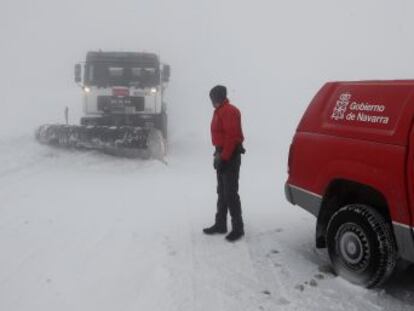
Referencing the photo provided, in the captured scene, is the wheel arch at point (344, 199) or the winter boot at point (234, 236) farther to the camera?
the winter boot at point (234, 236)

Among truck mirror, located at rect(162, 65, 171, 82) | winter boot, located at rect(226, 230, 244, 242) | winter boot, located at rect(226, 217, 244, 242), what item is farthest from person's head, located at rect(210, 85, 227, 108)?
truck mirror, located at rect(162, 65, 171, 82)

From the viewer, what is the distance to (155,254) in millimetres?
5949

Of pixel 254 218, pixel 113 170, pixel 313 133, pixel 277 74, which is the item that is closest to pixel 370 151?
pixel 313 133

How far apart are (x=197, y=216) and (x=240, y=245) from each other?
152 cm

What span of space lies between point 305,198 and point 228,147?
110 centimetres

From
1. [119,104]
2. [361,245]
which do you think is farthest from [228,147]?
[119,104]

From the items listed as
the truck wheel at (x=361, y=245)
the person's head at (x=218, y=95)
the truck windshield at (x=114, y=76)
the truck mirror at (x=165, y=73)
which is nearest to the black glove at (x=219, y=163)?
the person's head at (x=218, y=95)

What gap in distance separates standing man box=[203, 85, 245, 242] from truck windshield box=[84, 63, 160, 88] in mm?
8674

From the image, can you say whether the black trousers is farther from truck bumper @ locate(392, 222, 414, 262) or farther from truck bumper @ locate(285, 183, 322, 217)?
truck bumper @ locate(392, 222, 414, 262)

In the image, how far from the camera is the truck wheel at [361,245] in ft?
15.6

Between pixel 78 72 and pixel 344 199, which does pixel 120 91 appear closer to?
pixel 78 72

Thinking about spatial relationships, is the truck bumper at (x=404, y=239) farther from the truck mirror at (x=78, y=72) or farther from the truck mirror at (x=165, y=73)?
the truck mirror at (x=78, y=72)

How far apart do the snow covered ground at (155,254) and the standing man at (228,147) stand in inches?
13.3

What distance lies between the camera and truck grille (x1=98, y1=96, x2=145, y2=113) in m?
14.6
